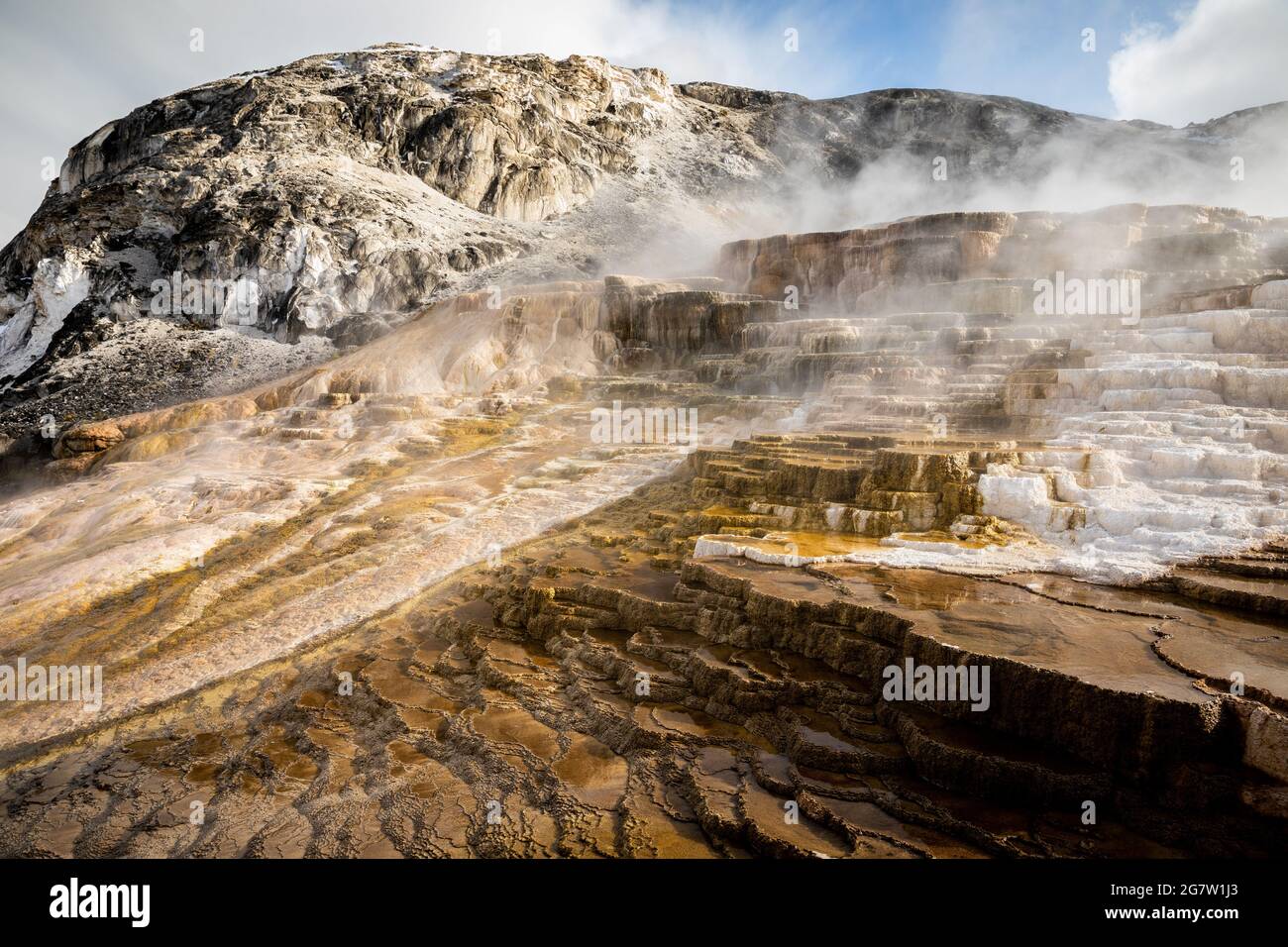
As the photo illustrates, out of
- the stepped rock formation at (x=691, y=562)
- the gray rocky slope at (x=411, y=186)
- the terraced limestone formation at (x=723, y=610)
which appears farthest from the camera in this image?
the gray rocky slope at (x=411, y=186)

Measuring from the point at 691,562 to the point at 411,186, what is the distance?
1041 inches

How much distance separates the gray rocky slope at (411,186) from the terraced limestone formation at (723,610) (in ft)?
25.5

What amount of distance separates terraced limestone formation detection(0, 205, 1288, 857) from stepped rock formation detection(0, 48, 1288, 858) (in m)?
0.04

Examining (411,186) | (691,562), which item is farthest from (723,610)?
(411,186)

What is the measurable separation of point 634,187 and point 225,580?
3024cm

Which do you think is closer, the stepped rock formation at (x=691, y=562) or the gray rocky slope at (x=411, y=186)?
the stepped rock formation at (x=691, y=562)

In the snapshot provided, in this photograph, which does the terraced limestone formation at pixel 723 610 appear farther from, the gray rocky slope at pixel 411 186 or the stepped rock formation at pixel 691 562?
the gray rocky slope at pixel 411 186

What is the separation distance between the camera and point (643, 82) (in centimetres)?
4166

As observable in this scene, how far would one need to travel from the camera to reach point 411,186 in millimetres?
28750

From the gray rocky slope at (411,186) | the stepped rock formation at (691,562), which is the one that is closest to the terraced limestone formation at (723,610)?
the stepped rock formation at (691,562)

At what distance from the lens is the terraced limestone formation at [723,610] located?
4.38 metres

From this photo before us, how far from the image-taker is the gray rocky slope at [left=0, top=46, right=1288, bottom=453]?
23438mm

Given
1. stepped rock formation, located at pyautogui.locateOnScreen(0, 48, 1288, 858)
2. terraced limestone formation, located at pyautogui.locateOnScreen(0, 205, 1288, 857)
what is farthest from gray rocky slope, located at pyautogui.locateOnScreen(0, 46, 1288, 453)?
terraced limestone formation, located at pyautogui.locateOnScreen(0, 205, 1288, 857)

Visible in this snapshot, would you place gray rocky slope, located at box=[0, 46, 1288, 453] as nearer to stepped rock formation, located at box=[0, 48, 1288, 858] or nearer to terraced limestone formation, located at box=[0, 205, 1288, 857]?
stepped rock formation, located at box=[0, 48, 1288, 858]
